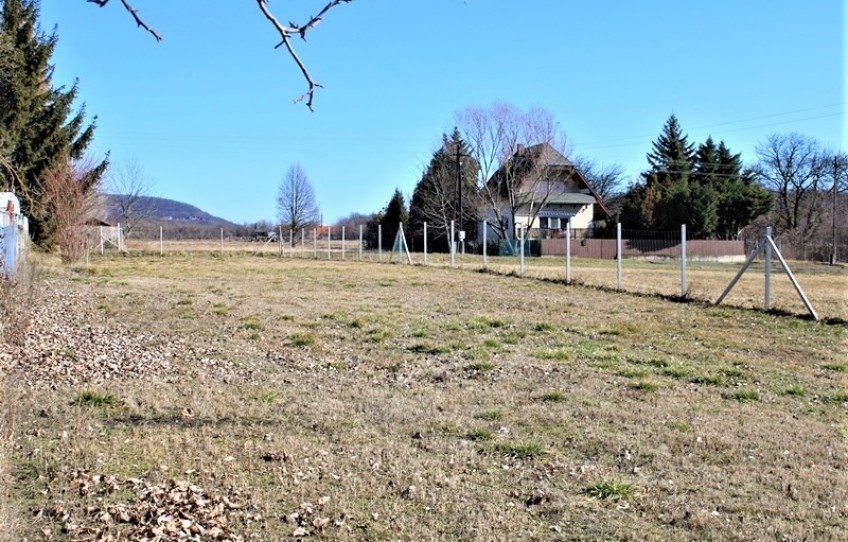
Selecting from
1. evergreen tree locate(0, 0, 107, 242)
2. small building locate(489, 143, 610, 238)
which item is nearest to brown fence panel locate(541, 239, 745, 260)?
small building locate(489, 143, 610, 238)

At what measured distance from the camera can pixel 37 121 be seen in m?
24.6

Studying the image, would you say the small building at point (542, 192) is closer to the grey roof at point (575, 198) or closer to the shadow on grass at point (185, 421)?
the grey roof at point (575, 198)

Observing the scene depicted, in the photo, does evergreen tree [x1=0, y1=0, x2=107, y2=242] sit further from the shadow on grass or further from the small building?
the small building

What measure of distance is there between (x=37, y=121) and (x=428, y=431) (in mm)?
25164

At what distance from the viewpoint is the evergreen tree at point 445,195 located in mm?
46469

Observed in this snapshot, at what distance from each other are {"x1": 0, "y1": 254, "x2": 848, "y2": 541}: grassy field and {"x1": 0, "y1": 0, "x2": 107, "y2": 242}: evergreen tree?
13.9m

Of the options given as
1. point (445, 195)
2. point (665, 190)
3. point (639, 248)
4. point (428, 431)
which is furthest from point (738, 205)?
point (428, 431)

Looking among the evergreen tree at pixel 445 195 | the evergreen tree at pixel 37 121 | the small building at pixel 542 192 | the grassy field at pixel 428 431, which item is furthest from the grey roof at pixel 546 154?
the grassy field at pixel 428 431

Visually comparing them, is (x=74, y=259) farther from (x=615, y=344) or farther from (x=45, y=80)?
(x=615, y=344)

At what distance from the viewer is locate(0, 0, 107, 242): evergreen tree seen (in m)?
20.3

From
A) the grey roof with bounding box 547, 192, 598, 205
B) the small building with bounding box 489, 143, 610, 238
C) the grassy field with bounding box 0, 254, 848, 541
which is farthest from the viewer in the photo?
the grey roof with bounding box 547, 192, 598, 205

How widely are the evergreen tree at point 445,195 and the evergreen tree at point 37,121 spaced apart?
23389mm

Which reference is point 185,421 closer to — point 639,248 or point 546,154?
point 546,154

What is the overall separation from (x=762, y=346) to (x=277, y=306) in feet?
24.5
